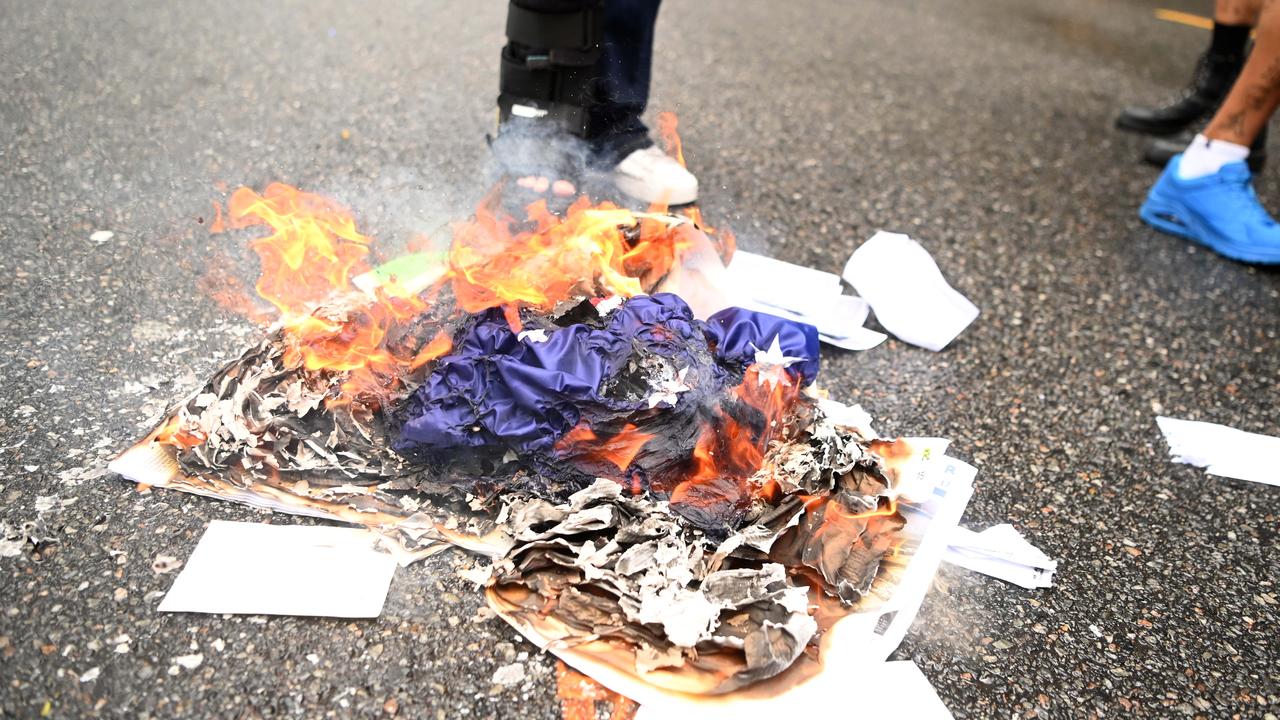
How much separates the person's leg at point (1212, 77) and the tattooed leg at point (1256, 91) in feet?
Answer: 2.13

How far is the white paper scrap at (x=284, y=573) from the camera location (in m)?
1.72

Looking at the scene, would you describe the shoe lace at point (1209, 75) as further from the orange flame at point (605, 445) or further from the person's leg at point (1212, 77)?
the orange flame at point (605, 445)

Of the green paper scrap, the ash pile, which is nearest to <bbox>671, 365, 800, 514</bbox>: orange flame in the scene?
the ash pile

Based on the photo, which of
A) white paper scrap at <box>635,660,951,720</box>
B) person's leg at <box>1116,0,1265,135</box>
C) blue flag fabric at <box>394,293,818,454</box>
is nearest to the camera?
white paper scrap at <box>635,660,951,720</box>

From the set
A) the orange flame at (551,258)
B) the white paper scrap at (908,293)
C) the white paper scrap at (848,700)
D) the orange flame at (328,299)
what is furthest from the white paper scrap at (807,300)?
the white paper scrap at (848,700)

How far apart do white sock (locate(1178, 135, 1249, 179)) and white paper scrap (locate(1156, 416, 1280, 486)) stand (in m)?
1.38

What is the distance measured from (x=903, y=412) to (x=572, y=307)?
1.05 meters

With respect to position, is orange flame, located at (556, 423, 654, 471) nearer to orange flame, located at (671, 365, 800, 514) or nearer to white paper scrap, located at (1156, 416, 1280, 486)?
orange flame, located at (671, 365, 800, 514)

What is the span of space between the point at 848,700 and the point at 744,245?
1.89 meters

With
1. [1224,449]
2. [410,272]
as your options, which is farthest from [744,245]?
[1224,449]

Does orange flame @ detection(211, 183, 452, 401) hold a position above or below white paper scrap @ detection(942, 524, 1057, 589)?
above

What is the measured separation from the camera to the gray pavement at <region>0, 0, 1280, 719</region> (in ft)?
5.54

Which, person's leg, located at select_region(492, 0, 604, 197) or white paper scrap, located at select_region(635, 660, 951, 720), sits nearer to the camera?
white paper scrap, located at select_region(635, 660, 951, 720)

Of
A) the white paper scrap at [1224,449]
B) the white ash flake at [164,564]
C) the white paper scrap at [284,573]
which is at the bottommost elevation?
the white paper scrap at [1224,449]
